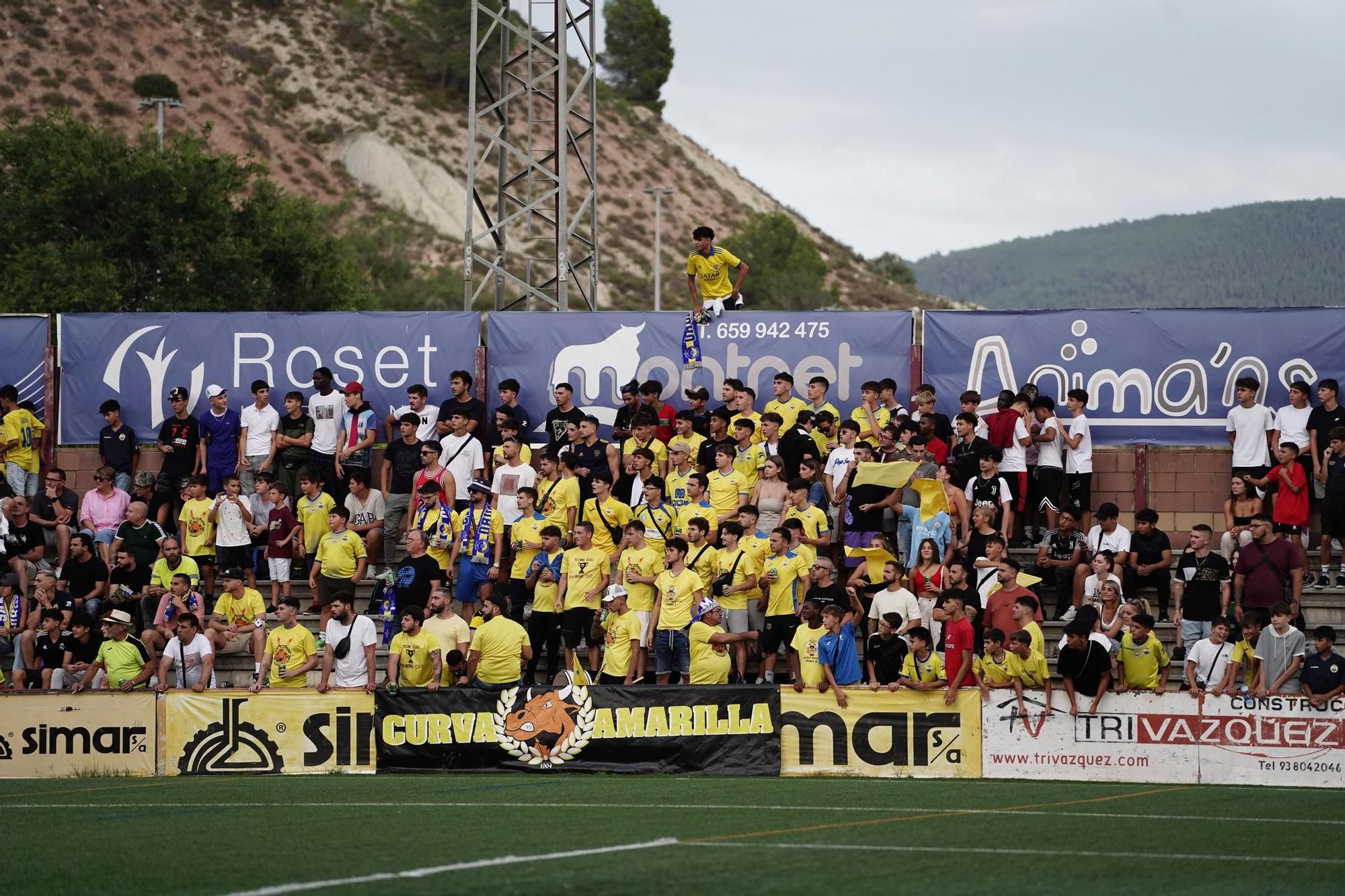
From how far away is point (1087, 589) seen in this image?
1656 centimetres

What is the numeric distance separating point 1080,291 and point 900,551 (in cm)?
9450

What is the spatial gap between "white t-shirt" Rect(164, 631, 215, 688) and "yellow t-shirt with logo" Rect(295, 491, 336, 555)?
217 cm

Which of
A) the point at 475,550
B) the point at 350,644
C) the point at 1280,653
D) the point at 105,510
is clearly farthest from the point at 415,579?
the point at 1280,653

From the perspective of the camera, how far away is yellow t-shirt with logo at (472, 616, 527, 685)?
633 inches

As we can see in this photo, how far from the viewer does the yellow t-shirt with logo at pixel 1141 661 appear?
15.2 m

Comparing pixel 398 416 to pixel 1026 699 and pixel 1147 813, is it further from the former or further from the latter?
pixel 1147 813

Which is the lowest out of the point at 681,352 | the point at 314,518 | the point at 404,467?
the point at 314,518

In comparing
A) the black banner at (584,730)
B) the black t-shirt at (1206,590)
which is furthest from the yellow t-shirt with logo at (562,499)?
the black t-shirt at (1206,590)

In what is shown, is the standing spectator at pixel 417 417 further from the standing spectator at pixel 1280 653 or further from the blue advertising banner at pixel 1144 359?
the standing spectator at pixel 1280 653

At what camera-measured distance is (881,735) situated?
→ 49.4 feet

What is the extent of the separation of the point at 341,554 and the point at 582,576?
10.1 ft

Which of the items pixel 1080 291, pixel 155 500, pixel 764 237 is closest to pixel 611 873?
pixel 155 500

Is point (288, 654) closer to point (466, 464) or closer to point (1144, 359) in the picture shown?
point (466, 464)

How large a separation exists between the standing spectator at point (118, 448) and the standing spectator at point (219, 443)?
3.53 feet
